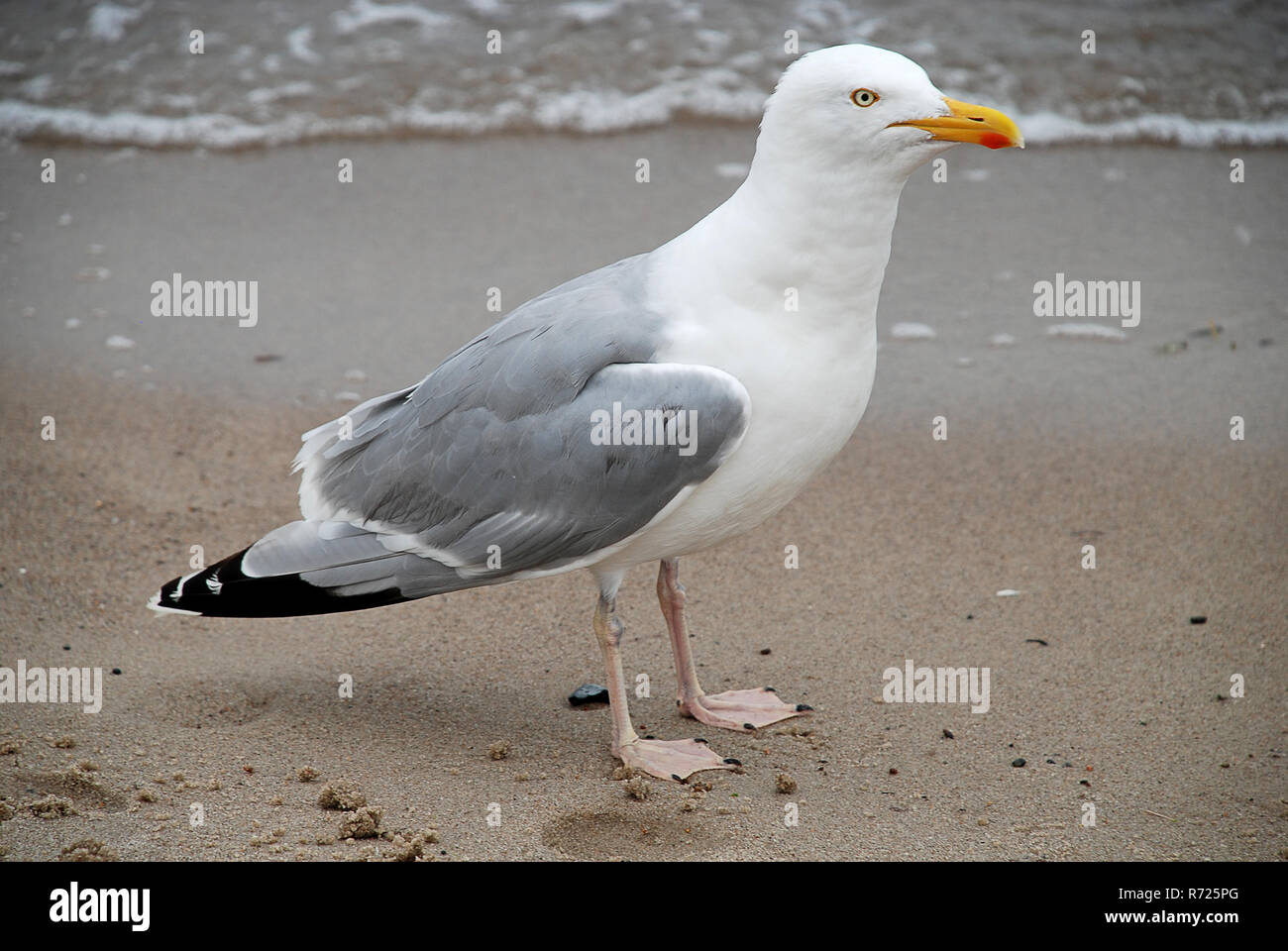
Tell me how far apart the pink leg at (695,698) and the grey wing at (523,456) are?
661 mm

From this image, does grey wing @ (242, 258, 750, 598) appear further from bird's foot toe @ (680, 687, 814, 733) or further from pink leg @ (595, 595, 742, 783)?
bird's foot toe @ (680, 687, 814, 733)

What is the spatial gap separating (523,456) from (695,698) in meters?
1.18

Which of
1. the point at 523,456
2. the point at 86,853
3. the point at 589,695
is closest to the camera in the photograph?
the point at 86,853

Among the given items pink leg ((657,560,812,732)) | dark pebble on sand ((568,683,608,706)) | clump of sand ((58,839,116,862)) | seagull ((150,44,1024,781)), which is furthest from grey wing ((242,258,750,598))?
clump of sand ((58,839,116,862))

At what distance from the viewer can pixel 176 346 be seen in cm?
723

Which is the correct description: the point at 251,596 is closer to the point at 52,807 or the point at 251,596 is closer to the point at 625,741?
the point at 52,807

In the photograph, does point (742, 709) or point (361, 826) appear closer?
point (361, 826)

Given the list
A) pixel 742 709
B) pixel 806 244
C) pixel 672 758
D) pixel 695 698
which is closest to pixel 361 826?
pixel 672 758

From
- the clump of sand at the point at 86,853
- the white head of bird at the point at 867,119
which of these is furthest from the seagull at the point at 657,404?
the clump of sand at the point at 86,853

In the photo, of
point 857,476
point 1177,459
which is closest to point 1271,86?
point 1177,459

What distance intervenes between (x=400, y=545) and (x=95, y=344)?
3.59m

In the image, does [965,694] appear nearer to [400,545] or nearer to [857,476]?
[857,476]

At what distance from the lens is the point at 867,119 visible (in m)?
3.86

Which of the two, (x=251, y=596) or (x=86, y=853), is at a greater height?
(x=251, y=596)
